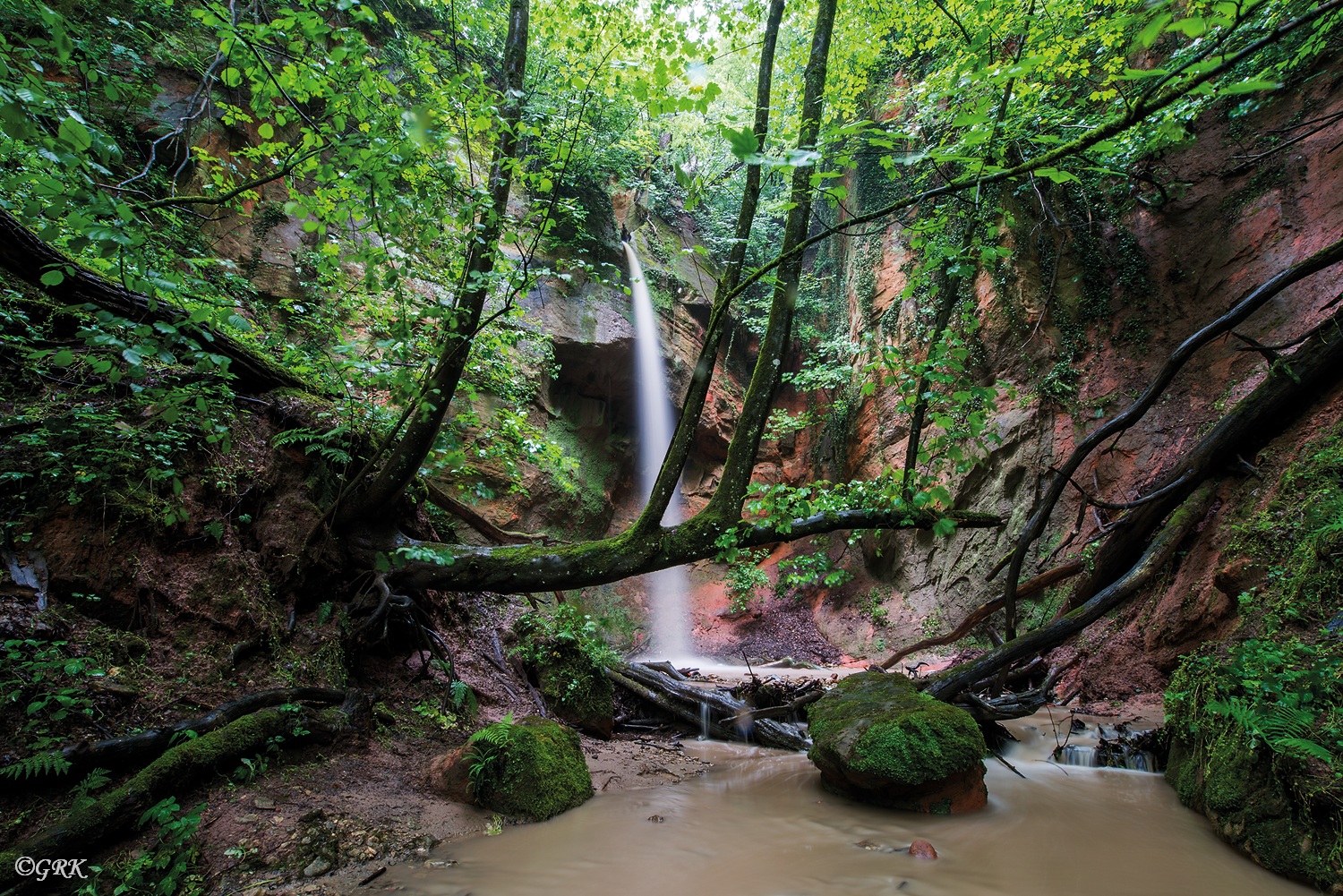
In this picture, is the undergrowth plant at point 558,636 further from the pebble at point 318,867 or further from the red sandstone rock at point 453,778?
the pebble at point 318,867

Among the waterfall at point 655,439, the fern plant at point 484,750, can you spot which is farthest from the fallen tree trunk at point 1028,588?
the waterfall at point 655,439

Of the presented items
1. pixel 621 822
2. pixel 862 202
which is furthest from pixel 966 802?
pixel 862 202

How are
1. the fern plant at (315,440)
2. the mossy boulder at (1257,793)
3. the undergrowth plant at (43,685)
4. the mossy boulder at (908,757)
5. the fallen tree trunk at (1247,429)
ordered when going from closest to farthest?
the undergrowth plant at (43,685)
the mossy boulder at (1257,793)
the mossy boulder at (908,757)
the fern plant at (315,440)
the fallen tree trunk at (1247,429)

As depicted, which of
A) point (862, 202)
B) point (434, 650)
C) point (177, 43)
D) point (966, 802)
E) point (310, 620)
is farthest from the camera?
point (862, 202)

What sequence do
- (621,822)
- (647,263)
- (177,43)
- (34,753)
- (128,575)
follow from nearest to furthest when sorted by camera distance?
(34,753), (128,575), (621,822), (177,43), (647,263)

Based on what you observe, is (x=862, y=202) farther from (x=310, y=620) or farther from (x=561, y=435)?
(x=310, y=620)

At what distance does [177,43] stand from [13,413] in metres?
7.52

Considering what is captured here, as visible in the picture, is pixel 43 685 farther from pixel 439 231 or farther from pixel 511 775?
pixel 439 231

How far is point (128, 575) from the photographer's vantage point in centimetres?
356

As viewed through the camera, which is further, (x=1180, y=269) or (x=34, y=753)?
(x=1180, y=269)

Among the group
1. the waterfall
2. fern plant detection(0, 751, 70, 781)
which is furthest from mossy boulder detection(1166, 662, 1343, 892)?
the waterfall

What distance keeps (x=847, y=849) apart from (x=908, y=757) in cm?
88

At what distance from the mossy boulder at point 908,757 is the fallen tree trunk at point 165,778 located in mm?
3669

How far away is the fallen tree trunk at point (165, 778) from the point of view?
2.31 meters
